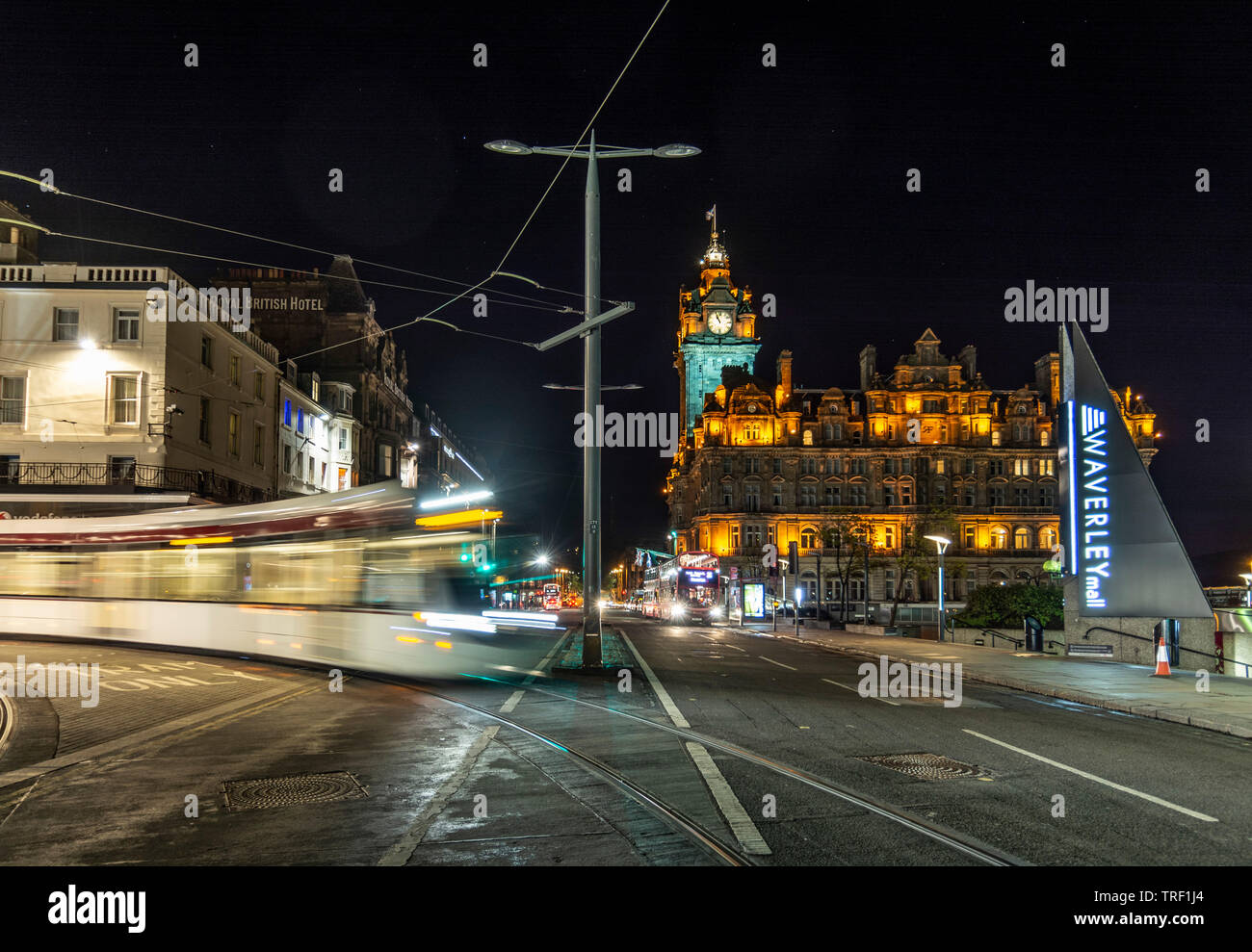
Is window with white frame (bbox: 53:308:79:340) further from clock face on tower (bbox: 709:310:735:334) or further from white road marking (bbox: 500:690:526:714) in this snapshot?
clock face on tower (bbox: 709:310:735:334)

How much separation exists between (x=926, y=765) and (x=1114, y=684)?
11.6 m

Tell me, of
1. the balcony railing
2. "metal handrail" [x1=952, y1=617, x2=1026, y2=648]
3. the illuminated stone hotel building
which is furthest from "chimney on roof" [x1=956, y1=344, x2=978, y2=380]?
the balcony railing

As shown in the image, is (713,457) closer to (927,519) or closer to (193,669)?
(927,519)

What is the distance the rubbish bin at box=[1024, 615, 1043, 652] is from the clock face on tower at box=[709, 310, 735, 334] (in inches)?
3454

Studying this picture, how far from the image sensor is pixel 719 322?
387 feet

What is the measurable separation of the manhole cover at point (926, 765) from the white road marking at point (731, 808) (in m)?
1.80

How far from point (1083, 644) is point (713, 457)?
72362 millimetres

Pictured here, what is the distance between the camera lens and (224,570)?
21.6 m

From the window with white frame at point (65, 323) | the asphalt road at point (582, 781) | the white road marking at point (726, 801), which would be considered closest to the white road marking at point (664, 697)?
the white road marking at point (726, 801)

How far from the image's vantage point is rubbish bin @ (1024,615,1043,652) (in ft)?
107

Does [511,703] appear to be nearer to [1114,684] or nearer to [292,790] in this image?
[292,790]

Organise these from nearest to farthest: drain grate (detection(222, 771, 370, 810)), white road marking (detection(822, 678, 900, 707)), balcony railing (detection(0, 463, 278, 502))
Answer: drain grate (detection(222, 771, 370, 810)), white road marking (detection(822, 678, 900, 707)), balcony railing (detection(0, 463, 278, 502))

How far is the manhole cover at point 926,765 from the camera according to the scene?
9836mm
